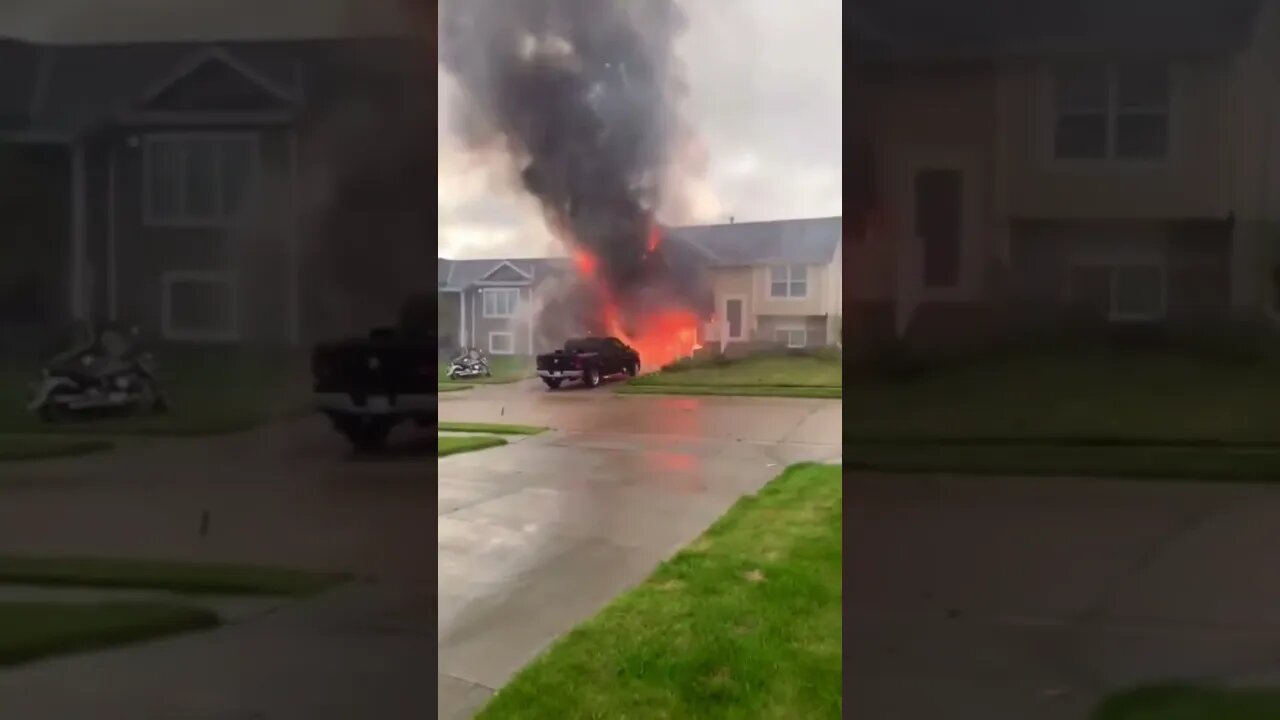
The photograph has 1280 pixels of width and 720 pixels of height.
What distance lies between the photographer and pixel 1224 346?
47.5 inches

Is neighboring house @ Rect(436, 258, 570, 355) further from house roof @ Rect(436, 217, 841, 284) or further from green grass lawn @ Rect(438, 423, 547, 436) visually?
green grass lawn @ Rect(438, 423, 547, 436)

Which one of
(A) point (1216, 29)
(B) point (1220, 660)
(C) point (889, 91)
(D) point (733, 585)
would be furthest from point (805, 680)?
(A) point (1216, 29)

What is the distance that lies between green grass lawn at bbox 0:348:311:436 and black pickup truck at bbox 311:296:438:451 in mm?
43

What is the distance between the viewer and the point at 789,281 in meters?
2.17

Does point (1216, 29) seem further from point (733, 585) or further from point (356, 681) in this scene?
point (356, 681)

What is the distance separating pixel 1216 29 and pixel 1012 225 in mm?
427

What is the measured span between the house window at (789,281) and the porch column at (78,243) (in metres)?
1.61

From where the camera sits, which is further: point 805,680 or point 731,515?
point 731,515

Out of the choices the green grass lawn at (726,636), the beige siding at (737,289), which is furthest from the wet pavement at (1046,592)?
the beige siding at (737,289)

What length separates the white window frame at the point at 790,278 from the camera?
6.73 feet

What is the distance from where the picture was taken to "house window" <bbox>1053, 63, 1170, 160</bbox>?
1.22 m

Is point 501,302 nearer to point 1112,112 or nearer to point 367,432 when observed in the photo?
point 367,432

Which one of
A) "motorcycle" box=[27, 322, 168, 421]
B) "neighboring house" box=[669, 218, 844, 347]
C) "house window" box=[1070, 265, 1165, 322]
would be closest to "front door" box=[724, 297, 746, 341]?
"neighboring house" box=[669, 218, 844, 347]

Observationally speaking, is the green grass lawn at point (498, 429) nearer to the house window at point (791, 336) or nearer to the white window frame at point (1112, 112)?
the house window at point (791, 336)
